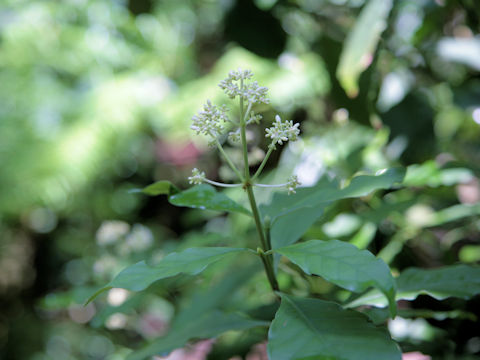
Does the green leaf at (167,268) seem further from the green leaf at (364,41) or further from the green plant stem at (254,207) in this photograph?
the green leaf at (364,41)

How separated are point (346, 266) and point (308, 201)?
11 cm

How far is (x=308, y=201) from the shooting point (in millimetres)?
402

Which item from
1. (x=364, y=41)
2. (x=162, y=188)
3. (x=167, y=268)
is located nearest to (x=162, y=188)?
(x=162, y=188)

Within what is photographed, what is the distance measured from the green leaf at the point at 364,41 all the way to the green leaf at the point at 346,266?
341mm

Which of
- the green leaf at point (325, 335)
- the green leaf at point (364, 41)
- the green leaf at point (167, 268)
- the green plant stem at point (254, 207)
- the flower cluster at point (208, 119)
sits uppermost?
the green leaf at point (364, 41)

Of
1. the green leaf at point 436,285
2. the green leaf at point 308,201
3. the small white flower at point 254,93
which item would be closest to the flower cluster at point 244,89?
the small white flower at point 254,93

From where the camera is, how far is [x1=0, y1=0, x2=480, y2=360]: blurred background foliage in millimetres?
608

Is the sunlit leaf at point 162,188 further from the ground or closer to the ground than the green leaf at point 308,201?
further from the ground

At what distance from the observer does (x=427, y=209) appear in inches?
32.0

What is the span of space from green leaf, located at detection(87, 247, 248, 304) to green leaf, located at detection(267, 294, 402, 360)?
0.22 feet

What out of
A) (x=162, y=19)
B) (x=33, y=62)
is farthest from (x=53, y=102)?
(x=162, y=19)

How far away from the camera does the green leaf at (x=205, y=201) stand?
38cm

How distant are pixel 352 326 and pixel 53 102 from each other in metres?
2.18

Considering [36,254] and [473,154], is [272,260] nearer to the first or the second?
[473,154]
